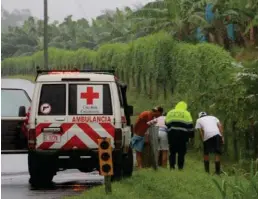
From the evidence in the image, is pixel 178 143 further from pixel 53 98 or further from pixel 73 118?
pixel 53 98

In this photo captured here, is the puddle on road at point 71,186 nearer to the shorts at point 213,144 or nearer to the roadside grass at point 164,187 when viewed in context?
the roadside grass at point 164,187

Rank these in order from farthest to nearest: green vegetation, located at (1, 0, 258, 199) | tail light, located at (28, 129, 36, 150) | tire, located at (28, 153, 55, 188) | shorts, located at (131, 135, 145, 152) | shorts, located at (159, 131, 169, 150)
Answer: shorts, located at (159, 131, 169, 150)
shorts, located at (131, 135, 145, 152)
tire, located at (28, 153, 55, 188)
tail light, located at (28, 129, 36, 150)
green vegetation, located at (1, 0, 258, 199)

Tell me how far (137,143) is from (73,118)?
3.46 m

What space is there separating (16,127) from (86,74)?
73.4 inches

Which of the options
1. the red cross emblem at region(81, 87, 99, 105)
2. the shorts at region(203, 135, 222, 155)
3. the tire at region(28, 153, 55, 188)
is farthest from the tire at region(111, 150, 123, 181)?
the shorts at region(203, 135, 222, 155)

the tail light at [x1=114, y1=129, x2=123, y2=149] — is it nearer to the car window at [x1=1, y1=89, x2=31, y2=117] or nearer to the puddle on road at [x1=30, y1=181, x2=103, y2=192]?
the puddle on road at [x1=30, y1=181, x2=103, y2=192]

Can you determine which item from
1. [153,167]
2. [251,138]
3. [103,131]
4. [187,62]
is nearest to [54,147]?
[103,131]

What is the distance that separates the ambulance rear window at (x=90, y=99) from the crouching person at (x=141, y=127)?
279cm

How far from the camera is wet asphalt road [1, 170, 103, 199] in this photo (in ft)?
46.3

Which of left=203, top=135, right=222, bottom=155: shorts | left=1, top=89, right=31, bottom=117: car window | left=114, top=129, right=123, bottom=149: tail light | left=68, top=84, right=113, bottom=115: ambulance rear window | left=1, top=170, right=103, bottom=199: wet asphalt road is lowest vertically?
left=1, top=170, right=103, bottom=199: wet asphalt road

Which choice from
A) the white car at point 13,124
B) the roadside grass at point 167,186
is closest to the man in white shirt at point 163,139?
the roadside grass at point 167,186

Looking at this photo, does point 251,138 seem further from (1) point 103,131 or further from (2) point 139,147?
(1) point 103,131

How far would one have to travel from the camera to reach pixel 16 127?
15.9 m

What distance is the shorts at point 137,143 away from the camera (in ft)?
58.9
